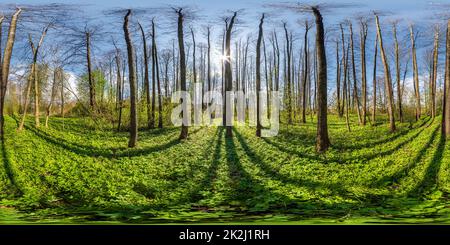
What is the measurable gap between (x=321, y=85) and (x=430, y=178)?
7.60 ft

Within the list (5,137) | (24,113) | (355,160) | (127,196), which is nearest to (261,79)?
(355,160)

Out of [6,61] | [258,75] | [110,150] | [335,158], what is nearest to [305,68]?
[258,75]

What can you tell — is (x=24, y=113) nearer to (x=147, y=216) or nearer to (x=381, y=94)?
(x=147, y=216)

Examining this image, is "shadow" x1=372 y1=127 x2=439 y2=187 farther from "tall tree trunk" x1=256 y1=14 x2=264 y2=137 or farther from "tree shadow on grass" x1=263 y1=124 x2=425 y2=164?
"tall tree trunk" x1=256 y1=14 x2=264 y2=137

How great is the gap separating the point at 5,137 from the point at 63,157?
45.1 inches

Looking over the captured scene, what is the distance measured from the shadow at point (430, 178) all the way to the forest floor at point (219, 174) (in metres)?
0.02

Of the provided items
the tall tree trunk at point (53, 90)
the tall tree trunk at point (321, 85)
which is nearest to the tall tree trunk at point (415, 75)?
the tall tree trunk at point (321, 85)

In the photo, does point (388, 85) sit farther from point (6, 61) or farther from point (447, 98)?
point (6, 61)

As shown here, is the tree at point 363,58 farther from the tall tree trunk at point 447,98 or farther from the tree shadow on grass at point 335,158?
the tall tree trunk at point 447,98

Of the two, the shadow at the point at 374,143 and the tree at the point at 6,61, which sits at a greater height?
the tree at the point at 6,61

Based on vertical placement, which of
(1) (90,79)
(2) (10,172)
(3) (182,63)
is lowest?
(2) (10,172)

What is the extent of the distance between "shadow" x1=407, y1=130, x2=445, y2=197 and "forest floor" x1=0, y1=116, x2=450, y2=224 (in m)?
0.02

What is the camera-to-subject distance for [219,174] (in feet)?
18.6

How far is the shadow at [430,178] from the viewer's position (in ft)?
18.8
